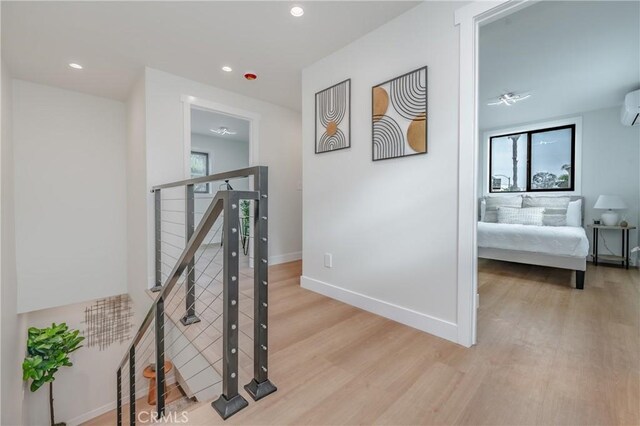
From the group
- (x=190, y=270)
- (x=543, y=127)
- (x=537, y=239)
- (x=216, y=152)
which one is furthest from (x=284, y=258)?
(x=543, y=127)

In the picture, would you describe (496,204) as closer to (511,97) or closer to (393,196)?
(511,97)

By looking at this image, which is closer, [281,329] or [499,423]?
[499,423]

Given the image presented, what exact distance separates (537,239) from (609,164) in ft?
7.69

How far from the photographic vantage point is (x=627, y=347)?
165 centimetres

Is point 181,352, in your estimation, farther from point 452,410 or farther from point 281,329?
point 452,410

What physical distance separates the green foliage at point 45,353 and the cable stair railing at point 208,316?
68cm

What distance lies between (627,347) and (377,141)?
2029mm

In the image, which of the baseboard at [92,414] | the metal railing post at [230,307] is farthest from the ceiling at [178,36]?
the baseboard at [92,414]

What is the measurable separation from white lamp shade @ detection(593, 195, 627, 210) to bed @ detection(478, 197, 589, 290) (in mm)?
1105

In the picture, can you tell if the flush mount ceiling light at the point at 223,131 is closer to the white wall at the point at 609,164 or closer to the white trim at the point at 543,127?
the white trim at the point at 543,127

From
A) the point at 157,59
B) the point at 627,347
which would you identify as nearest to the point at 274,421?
the point at 627,347

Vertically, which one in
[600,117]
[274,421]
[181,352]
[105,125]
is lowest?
[181,352]

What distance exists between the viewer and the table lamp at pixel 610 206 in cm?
377

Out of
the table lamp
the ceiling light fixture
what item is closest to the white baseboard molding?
the ceiling light fixture
